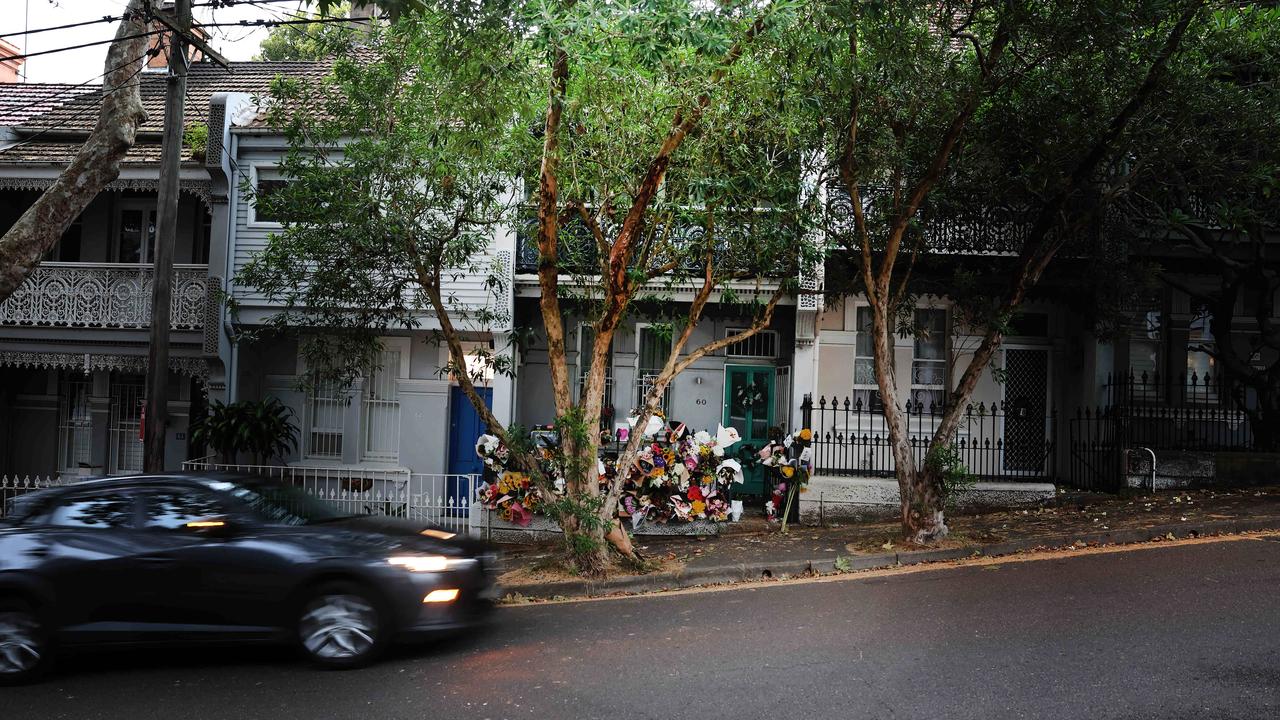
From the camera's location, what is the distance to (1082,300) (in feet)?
50.2

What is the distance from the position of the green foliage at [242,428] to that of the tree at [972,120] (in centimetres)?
911

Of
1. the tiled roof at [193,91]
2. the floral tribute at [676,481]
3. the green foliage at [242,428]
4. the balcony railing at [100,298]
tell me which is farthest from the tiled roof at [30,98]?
the floral tribute at [676,481]

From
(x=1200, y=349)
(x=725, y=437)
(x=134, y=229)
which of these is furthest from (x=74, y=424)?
(x=1200, y=349)

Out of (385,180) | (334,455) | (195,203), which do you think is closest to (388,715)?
(385,180)

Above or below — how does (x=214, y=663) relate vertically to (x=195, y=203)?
below

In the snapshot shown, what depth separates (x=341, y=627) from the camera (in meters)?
6.86

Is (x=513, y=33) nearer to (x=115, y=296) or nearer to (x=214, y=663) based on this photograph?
(x=214, y=663)

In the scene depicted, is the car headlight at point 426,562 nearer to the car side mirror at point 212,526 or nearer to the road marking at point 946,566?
the car side mirror at point 212,526

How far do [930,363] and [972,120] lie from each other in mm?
5114

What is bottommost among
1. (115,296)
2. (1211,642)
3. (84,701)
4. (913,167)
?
(84,701)

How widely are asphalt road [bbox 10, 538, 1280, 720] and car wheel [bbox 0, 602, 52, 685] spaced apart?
0.53ft

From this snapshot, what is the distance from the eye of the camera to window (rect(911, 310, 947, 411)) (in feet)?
54.0

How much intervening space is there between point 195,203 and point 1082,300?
1511cm

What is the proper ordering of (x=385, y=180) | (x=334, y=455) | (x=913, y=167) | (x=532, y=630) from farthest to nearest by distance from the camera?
1. (x=334, y=455)
2. (x=913, y=167)
3. (x=385, y=180)
4. (x=532, y=630)
